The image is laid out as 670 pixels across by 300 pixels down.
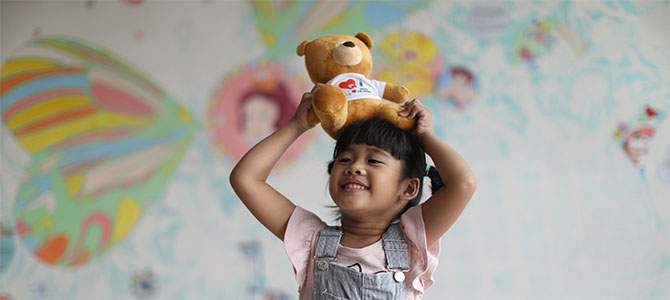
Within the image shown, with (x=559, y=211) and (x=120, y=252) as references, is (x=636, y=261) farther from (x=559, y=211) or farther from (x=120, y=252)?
(x=120, y=252)

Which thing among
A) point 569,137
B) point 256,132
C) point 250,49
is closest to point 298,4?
point 250,49

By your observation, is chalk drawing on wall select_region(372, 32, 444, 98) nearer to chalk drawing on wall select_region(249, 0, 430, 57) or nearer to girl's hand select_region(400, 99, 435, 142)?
chalk drawing on wall select_region(249, 0, 430, 57)

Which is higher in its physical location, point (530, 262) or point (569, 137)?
point (569, 137)

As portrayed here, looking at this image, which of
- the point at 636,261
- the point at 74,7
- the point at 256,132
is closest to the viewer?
the point at 636,261

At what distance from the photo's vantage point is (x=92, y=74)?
204cm

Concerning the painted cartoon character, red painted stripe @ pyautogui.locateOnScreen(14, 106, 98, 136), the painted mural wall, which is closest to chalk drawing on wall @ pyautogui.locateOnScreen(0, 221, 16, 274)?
the painted mural wall

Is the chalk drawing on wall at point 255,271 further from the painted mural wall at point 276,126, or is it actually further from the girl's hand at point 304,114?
the girl's hand at point 304,114

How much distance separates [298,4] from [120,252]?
1114 millimetres

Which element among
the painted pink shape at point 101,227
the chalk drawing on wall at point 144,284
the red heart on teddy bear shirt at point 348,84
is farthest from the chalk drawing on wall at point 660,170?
the painted pink shape at point 101,227

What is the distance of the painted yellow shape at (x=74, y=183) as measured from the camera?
6.63 feet

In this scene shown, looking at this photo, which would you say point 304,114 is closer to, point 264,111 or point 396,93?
point 396,93

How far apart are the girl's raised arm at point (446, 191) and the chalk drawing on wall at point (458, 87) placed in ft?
3.55

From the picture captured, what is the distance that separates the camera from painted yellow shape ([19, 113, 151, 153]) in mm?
2020

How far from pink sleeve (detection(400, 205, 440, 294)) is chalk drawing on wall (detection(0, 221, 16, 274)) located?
71.1 inches
